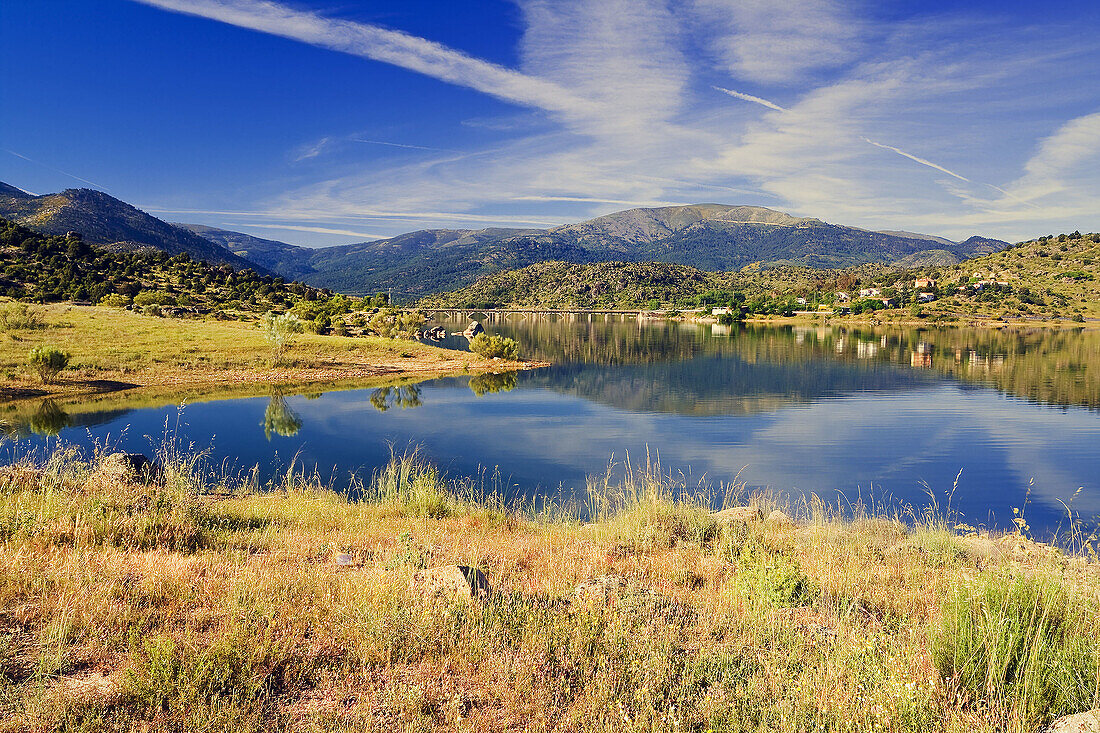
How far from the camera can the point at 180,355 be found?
38.0 metres

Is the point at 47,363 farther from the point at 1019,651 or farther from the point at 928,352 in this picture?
the point at 928,352

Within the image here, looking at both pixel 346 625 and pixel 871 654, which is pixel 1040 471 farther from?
pixel 346 625

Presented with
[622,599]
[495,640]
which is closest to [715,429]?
[622,599]

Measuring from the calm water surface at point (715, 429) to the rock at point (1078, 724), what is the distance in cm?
982

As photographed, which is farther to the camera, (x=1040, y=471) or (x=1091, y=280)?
(x=1091, y=280)

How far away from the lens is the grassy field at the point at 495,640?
3.89 m

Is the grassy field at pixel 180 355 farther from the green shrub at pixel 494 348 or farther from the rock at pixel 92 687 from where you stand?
the rock at pixel 92 687

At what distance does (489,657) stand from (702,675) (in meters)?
1.69

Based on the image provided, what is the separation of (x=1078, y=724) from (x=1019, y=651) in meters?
0.97

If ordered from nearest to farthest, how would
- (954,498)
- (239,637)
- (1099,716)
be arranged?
(1099,716) < (239,637) < (954,498)

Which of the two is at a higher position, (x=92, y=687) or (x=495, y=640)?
(x=92, y=687)

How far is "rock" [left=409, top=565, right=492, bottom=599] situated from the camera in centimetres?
546

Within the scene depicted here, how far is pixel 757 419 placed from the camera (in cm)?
2855

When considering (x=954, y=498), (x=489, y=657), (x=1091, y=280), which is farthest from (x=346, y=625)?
(x=1091, y=280)
